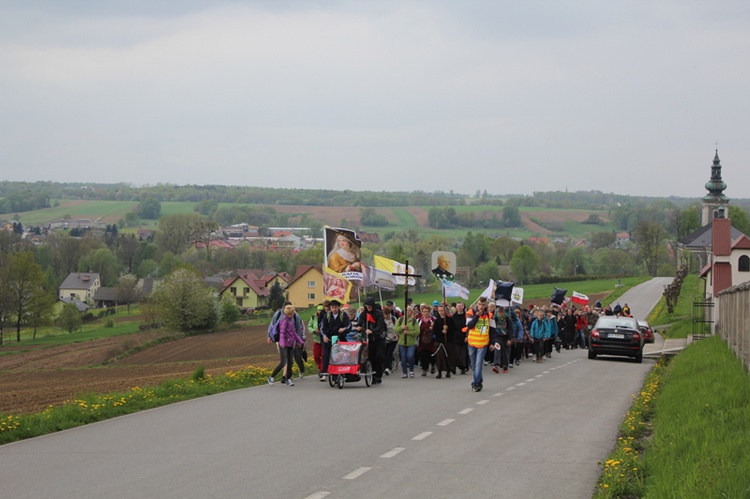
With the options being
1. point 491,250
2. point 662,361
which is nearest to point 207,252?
point 491,250

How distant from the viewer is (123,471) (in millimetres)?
11008

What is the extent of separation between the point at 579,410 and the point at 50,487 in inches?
376

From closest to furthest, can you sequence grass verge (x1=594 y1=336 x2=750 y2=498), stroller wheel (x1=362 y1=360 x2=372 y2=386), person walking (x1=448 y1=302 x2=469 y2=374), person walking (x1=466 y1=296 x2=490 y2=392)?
1. grass verge (x1=594 y1=336 x2=750 y2=498)
2. person walking (x1=466 y1=296 x2=490 y2=392)
3. stroller wheel (x1=362 y1=360 x2=372 y2=386)
4. person walking (x1=448 y1=302 x2=469 y2=374)

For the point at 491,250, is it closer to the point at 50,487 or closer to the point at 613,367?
the point at 613,367

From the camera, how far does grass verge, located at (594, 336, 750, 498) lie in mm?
9000

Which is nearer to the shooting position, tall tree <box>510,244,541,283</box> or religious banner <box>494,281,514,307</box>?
religious banner <box>494,281,514,307</box>

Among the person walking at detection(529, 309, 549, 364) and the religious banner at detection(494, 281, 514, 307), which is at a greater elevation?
the religious banner at detection(494, 281, 514, 307)

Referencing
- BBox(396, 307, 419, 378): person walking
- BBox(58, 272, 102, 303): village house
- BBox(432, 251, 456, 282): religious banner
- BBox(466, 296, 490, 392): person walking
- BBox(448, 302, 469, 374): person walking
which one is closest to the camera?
BBox(466, 296, 490, 392): person walking

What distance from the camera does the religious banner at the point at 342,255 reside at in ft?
91.1

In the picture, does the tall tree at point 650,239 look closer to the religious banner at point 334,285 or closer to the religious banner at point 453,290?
the religious banner at point 453,290

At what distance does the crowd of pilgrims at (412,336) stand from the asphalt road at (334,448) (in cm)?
207

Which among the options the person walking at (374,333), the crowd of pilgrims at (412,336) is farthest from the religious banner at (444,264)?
the person walking at (374,333)

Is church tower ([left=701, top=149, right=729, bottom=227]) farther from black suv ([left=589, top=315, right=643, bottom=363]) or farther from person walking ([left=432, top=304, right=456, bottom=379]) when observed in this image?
person walking ([left=432, top=304, right=456, bottom=379])

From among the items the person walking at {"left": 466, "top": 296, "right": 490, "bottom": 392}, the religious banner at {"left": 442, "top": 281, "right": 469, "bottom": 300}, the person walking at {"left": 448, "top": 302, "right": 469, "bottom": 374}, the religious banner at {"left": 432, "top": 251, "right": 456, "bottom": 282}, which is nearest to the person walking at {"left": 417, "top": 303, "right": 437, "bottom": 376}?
the person walking at {"left": 448, "top": 302, "right": 469, "bottom": 374}
